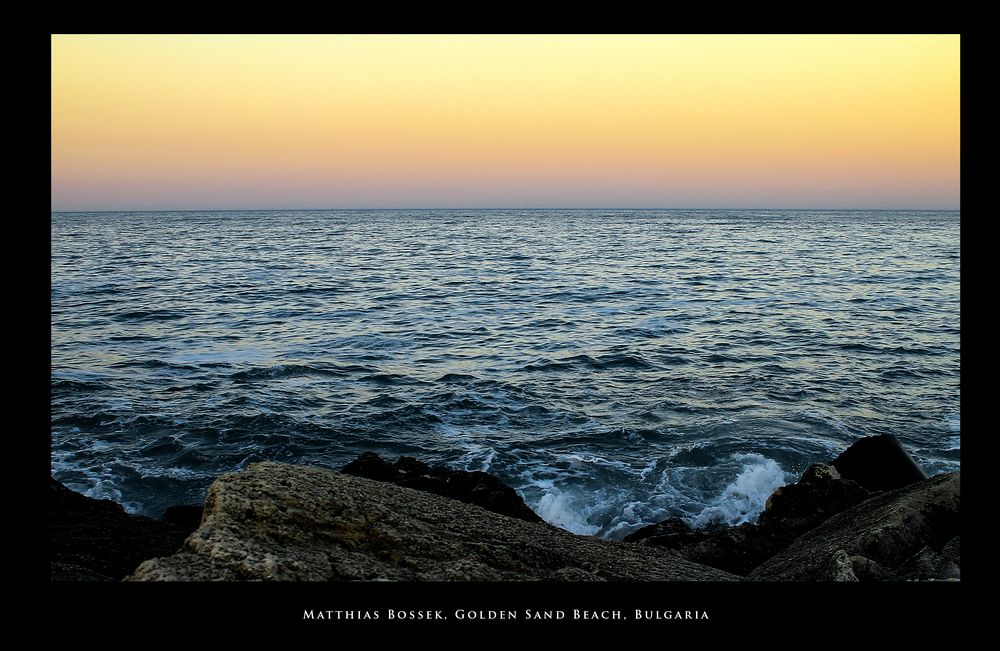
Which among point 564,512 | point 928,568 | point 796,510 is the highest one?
point 928,568

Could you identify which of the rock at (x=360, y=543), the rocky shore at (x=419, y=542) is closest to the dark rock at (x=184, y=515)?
the rocky shore at (x=419, y=542)

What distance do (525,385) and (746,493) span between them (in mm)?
5939

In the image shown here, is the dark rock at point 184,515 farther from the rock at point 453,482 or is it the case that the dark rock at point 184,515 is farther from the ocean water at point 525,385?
the ocean water at point 525,385

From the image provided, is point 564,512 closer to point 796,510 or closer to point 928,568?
point 796,510

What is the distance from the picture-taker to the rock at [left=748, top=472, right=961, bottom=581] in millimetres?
4379

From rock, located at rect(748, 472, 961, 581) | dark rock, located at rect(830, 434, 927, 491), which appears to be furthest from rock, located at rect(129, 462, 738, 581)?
dark rock, located at rect(830, 434, 927, 491)

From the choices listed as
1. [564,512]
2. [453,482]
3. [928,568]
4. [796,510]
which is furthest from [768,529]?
[453,482]

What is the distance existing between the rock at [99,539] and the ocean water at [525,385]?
299 centimetres

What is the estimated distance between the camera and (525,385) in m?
14.4
